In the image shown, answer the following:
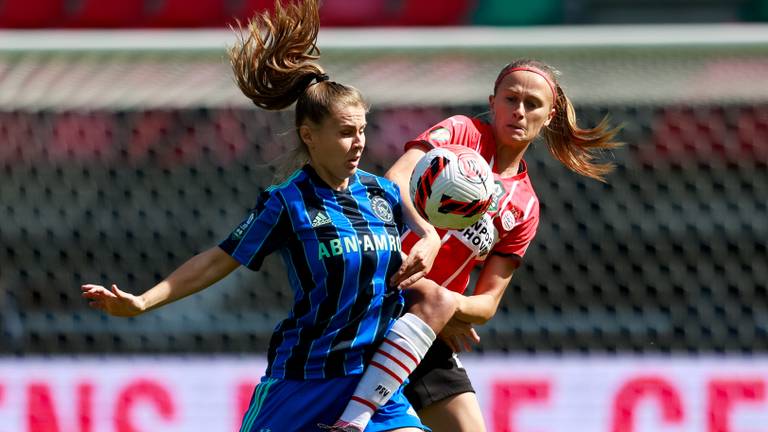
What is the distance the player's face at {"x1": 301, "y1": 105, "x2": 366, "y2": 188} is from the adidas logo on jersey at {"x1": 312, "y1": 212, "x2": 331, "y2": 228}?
14cm

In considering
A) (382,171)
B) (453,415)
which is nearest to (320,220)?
(453,415)

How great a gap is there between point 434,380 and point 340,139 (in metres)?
1.07

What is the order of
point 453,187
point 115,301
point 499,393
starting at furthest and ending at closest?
point 499,393 → point 453,187 → point 115,301

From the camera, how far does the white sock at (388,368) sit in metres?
3.57

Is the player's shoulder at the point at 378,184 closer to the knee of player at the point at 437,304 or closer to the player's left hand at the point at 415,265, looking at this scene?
the player's left hand at the point at 415,265

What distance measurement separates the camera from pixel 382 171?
8852 millimetres

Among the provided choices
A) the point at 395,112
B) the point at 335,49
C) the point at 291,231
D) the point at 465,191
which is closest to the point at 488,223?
the point at 465,191

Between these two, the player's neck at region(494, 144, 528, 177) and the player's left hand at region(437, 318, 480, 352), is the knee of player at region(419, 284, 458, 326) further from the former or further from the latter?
the player's neck at region(494, 144, 528, 177)

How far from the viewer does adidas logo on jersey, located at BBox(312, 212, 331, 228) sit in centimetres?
358

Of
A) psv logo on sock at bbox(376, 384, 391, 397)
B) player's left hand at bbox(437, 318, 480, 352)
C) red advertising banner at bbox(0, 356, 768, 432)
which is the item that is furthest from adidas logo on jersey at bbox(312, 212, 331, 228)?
red advertising banner at bbox(0, 356, 768, 432)

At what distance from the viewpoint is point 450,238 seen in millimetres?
4098

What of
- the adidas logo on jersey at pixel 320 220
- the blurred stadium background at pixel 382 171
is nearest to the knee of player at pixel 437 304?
the adidas logo on jersey at pixel 320 220

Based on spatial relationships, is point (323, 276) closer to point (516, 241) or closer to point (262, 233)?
point (262, 233)

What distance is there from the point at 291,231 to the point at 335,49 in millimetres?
2325
